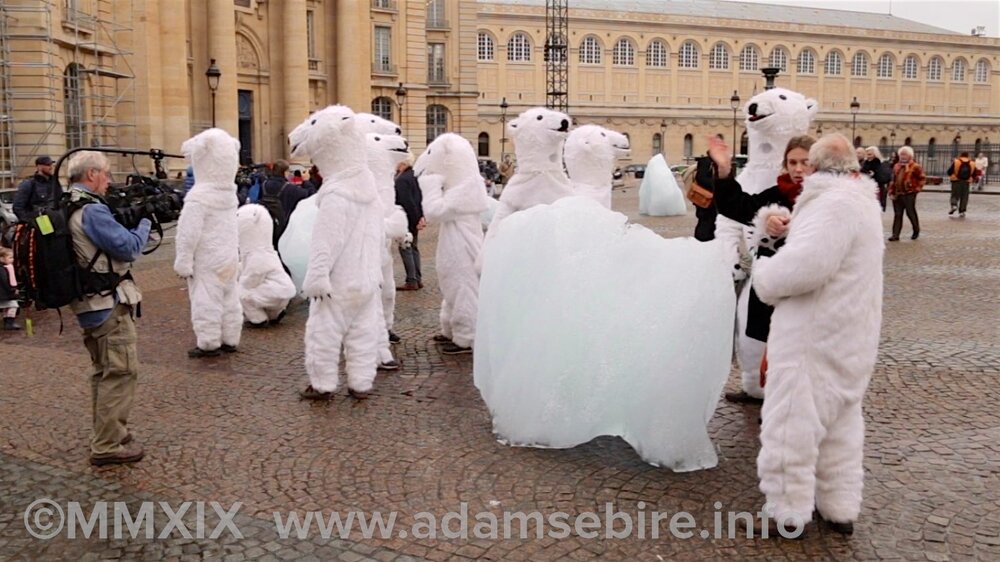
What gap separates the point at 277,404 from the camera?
6855 mm

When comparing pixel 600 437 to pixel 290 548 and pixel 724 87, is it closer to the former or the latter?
pixel 290 548

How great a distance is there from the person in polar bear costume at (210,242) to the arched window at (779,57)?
88.2 meters

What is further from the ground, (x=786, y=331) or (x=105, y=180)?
(x=105, y=180)

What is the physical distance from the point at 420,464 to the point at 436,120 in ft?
153

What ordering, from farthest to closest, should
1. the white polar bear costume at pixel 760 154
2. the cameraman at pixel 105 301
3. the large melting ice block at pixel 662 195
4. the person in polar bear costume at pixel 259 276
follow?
the large melting ice block at pixel 662 195
the person in polar bear costume at pixel 259 276
the white polar bear costume at pixel 760 154
the cameraman at pixel 105 301

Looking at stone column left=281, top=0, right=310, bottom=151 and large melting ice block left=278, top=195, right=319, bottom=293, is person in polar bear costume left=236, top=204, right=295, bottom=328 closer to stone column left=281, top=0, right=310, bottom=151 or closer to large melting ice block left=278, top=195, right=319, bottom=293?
large melting ice block left=278, top=195, right=319, bottom=293

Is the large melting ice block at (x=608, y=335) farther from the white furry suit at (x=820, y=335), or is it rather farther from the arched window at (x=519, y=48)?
the arched window at (x=519, y=48)

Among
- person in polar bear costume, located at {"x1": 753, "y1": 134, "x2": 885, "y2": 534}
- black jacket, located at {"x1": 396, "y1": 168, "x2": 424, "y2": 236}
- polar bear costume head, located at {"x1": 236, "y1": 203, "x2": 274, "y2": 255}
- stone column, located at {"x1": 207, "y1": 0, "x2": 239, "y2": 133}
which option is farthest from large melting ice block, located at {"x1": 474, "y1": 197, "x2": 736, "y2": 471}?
stone column, located at {"x1": 207, "y1": 0, "x2": 239, "y2": 133}

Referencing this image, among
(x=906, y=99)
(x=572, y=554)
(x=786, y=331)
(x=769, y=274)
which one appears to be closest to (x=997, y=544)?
(x=786, y=331)

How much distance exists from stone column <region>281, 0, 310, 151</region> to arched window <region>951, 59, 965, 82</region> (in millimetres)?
83789

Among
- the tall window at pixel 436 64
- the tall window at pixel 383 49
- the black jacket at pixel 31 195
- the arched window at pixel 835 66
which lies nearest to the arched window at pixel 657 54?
the arched window at pixel 835 66

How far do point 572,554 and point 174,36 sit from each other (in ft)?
92.2

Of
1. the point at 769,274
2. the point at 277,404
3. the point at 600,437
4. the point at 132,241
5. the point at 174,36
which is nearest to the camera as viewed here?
the point at 769,274

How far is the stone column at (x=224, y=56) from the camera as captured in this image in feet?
106
